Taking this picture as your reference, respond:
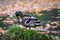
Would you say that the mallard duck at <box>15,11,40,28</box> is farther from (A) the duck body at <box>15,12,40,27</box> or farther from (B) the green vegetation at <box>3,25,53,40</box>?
(B) the green vegetation at <box>3,25,53,40</box>

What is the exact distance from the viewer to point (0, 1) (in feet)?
26.1

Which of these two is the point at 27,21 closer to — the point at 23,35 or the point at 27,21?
the point at 27,21

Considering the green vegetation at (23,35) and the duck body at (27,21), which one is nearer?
the green vegetation at (23,35)

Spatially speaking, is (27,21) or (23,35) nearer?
(23,35)

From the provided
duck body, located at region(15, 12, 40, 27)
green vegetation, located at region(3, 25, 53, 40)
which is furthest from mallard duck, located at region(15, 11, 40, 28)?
green vegetation, located at region(3, 25, 53, 40)

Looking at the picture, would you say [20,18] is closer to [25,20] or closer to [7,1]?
[25,20]

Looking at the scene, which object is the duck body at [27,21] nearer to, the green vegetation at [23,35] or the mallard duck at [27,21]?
the mallard duck at [27,21]

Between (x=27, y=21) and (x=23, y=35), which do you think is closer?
(x=23, y=35)

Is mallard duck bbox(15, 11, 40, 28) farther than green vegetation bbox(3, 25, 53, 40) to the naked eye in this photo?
Yes

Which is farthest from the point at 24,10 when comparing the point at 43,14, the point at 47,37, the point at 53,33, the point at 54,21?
the point at 47,37

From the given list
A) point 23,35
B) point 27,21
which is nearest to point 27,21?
point 27,21

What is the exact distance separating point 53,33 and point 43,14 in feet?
4.23

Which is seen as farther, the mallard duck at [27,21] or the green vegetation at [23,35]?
the mallard duck at [27,21]

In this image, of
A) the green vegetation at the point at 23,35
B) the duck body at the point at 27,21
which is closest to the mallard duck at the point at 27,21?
the duck body at the point at 27,21
